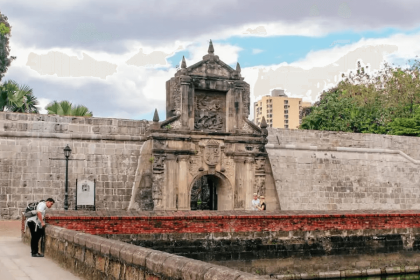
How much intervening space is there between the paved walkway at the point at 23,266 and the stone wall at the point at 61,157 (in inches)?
216

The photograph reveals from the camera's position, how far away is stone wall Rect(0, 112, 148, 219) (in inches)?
766

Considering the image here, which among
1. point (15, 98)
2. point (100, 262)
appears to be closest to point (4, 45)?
point (15, 98)

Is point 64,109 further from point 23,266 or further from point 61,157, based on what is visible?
point 23,266

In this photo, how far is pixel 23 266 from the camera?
997 cm

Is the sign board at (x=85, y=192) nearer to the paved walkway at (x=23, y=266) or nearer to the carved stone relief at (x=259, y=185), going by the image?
the paved walkway at (x=23, y=266)

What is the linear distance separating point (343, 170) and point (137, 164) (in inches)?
374

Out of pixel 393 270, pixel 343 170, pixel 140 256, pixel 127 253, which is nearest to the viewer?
pixel 140 256

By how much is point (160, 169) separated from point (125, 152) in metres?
1.65

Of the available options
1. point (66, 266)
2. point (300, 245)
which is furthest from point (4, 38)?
point (66, 266)

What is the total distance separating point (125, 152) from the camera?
21.3 meters

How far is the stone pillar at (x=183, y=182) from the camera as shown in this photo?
67.9 feet

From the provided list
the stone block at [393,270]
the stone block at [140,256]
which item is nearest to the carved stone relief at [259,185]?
the stone block at [393,270]

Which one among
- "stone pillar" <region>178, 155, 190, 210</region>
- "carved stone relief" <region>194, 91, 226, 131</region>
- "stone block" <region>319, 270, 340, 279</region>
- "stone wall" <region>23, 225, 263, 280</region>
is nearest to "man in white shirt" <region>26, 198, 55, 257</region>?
"stone wall" <region>23, 225, 263, 280</region>

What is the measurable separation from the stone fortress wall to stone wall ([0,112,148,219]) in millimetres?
31
